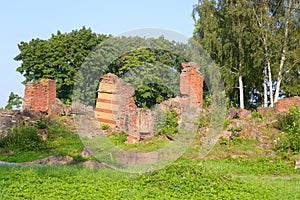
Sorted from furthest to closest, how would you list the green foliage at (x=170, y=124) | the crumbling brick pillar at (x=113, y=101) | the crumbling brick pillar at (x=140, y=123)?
the crumbling brick pillar at (x=140, y=123), the green foliage at (x=170, y=124), the crumbling brick pillar at (x=113, y=101)

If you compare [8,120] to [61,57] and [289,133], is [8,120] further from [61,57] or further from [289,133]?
[61,57]

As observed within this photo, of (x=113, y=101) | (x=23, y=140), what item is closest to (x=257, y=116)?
(x=113, y=101)

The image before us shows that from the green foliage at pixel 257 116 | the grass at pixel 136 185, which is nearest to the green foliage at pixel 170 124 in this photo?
the green foliage at pixel 257 116

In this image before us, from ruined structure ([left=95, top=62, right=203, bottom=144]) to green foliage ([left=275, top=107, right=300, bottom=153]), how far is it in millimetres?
3004

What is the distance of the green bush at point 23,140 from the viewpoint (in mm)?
13078

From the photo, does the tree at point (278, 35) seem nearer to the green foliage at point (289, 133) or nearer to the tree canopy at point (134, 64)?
the green foliage at point (289, 133)

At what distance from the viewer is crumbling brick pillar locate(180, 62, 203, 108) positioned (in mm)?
16164

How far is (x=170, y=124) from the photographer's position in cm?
1416

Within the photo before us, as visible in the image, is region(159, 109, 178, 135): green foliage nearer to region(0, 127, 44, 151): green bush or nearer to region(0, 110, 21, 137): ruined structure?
region(0, 127, 44, 151): green bush

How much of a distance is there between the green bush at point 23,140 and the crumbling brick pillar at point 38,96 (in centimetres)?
561

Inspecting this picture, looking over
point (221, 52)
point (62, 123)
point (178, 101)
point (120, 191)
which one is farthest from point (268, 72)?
point (120, 191)

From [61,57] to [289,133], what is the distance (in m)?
17.9

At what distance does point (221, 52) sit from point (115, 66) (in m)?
13.2

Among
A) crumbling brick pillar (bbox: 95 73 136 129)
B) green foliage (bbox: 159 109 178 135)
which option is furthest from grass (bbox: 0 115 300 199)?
crumbling brick pillar (bbox: 95 73 136 129)
